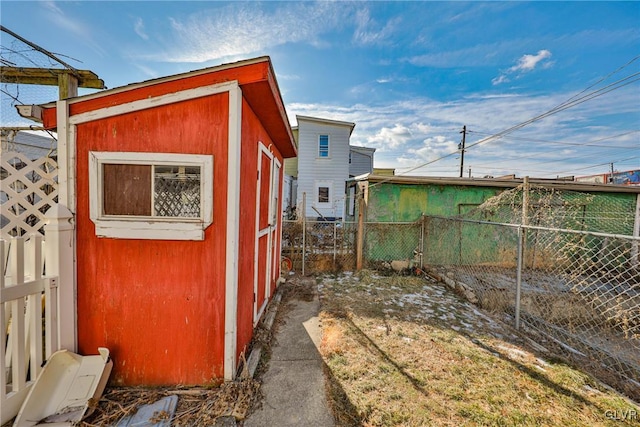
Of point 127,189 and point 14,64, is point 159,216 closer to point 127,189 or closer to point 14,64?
point 127,189

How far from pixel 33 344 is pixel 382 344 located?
132 inches

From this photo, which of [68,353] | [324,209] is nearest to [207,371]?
[68,353]

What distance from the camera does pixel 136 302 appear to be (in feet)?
7.07

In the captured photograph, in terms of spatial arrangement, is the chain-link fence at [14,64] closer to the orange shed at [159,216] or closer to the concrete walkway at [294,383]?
the orange shed at [159,216]

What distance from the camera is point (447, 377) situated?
8.07 feet

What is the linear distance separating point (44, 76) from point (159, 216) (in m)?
2.26

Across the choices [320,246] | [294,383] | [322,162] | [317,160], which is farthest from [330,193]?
[294,383]

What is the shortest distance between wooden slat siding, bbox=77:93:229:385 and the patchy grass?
1.40 meters

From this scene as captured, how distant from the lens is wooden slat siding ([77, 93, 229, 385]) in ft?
6.91

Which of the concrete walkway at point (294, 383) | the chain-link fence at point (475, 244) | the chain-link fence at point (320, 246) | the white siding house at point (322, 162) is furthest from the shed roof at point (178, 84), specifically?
the white siding house at point (322, 162)

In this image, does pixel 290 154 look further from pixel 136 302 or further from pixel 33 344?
pixel 33 344

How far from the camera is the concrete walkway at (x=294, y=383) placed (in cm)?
193

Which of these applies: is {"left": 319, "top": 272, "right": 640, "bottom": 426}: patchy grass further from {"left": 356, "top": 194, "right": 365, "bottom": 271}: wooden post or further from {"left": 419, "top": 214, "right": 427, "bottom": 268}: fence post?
{"left": 419, "top": 214, "right": 427, "bottom": 268}: fence post

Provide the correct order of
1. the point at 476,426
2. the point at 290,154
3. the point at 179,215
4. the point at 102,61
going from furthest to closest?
1. the point at 290,154
2. the point at 102,61
3. the point at 179,215
4. the point at 476,426
